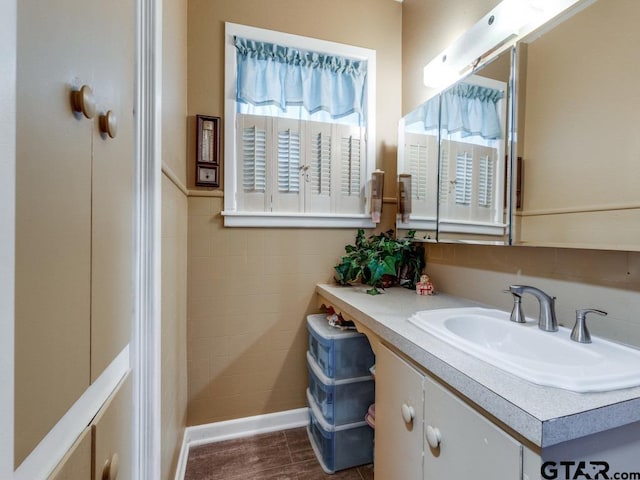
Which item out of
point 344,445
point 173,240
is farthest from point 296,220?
point 344,445

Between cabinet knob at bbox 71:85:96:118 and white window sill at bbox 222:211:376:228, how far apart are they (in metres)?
1.29

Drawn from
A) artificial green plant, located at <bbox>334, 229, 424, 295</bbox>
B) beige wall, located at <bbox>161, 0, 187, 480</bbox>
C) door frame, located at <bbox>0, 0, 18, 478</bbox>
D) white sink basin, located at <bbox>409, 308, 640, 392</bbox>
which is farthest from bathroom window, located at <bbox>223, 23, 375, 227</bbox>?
door frame, located at <bbox>0, 0, 18, 478</bbox>

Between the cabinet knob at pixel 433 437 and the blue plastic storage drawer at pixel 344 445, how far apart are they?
81 cm

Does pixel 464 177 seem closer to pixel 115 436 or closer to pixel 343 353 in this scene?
pixel 343 353

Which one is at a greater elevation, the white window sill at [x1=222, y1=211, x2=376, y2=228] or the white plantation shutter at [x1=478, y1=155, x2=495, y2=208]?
the white plantation shutter at [x1=478, y1=155, x2=495, y2=208]

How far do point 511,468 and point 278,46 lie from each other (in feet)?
7.18

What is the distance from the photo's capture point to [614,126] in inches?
36.0

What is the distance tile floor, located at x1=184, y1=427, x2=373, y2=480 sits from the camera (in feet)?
4.91

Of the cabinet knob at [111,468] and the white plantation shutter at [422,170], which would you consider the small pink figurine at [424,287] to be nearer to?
the white plantation shutter at [422,170]

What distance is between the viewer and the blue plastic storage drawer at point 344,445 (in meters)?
1.53

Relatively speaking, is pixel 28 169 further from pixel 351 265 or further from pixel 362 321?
pixel 351 265

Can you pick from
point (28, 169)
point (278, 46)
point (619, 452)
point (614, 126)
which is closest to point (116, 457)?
point (28, 169)

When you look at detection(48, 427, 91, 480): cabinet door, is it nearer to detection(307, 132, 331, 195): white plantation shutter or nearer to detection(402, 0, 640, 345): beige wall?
detection(402, 0, 640, 345): beige wall

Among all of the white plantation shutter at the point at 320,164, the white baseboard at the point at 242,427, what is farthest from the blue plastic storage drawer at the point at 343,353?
the white plantation shutter at the point at 320,164
